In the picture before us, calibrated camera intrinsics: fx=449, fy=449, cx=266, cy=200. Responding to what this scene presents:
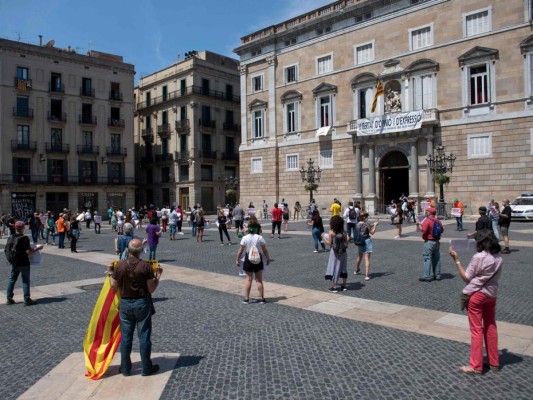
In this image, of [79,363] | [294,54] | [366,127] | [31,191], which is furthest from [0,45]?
[79,363]

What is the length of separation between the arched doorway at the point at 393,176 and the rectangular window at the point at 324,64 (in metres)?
8.68

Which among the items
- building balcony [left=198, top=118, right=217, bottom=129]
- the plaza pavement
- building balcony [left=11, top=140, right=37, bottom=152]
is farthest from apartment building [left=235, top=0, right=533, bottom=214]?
building balcony [left=11, top=140, right=37, bottom=152]

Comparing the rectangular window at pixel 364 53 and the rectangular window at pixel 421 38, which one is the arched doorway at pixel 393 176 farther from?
the rectangular window at pixel 421 38

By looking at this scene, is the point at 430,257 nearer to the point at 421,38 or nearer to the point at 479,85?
the point at 479,85

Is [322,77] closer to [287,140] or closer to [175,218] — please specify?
[287,140]

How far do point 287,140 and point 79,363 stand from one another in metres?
33.8

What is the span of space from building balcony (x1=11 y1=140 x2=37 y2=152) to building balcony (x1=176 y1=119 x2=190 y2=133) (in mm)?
14876

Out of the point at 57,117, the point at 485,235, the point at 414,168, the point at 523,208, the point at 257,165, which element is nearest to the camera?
the point at 485,235

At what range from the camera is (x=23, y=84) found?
142ft

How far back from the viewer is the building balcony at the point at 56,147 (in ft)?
147

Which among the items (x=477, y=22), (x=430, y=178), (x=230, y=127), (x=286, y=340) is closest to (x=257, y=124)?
(x=230, y=127)

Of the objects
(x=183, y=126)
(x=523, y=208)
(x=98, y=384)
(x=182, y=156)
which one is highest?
(x=183, y=126)

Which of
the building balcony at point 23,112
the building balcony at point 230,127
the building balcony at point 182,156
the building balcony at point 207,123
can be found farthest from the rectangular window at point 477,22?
the building balcony at point 23,112

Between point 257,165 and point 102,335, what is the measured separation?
118 ft
